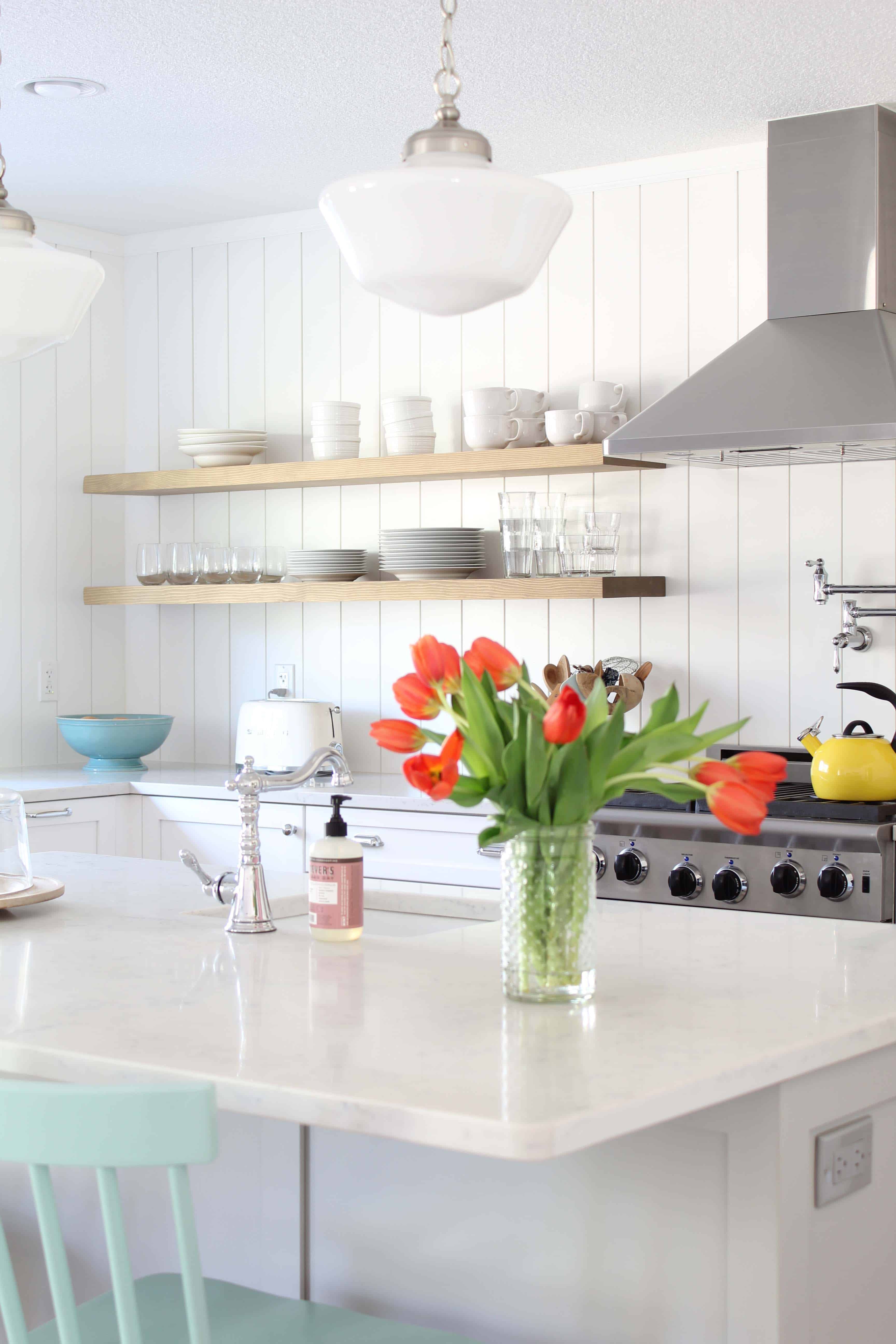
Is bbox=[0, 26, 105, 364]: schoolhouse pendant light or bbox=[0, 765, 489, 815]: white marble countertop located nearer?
bbox=[0, 26, 105, 364]: schoolhouse pendant light

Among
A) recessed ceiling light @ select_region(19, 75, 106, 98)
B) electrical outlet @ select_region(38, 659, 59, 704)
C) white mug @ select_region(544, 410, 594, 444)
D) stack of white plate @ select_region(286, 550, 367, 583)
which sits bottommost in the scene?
electrical outlet @ select_region(38, 659, 59, 704)

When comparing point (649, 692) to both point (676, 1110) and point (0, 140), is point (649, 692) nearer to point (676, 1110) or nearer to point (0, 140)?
point (0, 140)

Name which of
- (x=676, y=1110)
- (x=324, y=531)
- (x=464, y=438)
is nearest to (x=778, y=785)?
(x=464, y=438)

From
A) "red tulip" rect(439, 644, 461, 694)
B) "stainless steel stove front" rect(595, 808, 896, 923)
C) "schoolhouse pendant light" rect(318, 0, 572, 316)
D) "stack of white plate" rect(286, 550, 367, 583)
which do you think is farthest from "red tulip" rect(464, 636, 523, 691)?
"stack of white plate" rect(286, 550, 367, 583)

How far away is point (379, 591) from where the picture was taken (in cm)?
422

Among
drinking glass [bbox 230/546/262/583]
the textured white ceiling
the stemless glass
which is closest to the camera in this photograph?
the stemless glass

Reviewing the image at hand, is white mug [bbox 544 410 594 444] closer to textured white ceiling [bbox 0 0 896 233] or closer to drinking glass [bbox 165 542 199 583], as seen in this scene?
textured white ceiling [bbox 0 0 896 233]

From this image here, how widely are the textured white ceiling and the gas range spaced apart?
1.63 meters

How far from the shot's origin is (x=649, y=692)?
13.4 feet

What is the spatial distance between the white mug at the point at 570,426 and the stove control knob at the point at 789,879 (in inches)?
52.5

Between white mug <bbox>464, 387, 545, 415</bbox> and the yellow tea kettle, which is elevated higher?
white mug <bbox>464, 387, 545, 415</bbox>

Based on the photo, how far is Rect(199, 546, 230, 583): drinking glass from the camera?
4.60m

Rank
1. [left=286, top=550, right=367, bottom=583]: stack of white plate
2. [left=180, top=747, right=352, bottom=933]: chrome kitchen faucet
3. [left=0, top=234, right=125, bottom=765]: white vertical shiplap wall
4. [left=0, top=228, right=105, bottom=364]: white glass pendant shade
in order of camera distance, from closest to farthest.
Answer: [left=0, top=228, right=105, bottom=364]: white glass pendant shade < [left=180, top=747, right=352, bottom=933]: chrome kitchen faucet < [left=286, top=550, right=367, bottom=583]: stack of white plate < [left=0, top=234, right=125, bottom=765]: white vertical shiplap wall

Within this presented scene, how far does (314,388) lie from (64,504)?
0.94 meters
